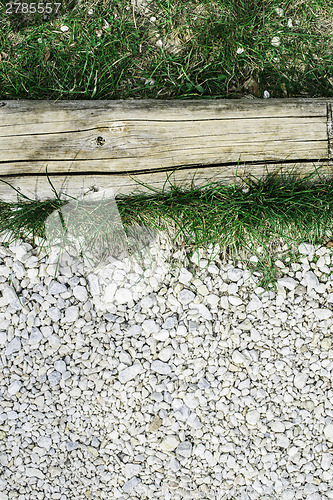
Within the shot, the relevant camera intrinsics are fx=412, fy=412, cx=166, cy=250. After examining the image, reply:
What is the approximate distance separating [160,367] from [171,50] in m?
2.45

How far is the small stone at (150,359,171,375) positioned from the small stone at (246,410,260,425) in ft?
2.17

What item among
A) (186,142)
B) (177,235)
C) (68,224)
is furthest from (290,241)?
(68,224)

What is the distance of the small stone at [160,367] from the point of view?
3.03 metres

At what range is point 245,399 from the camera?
3023mm

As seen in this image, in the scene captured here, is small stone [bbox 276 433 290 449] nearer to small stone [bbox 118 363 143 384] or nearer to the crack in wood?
small stone [bbox 118 363 143 384]

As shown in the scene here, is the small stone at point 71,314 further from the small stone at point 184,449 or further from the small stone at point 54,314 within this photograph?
the small stone at point 184,449

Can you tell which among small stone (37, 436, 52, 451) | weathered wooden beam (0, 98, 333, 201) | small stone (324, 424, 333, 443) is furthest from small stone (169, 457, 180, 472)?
weathered wooden beam (0, 98, 333, 201)

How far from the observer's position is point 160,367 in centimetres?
303

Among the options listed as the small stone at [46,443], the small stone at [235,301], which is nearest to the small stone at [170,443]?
the small stone at [46,443]

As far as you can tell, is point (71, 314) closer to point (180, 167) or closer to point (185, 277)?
point (185, 277)

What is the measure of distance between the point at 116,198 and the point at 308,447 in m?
2.29

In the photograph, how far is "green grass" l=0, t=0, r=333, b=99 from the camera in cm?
314

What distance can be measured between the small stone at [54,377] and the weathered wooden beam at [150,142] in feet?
4.21

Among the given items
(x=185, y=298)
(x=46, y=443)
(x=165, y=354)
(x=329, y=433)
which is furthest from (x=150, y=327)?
(x=329, y=433)
